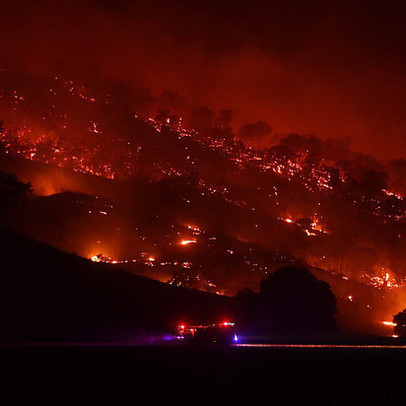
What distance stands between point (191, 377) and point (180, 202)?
50.2 metres

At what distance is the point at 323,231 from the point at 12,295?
190 ft

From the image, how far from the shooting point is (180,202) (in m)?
59.8

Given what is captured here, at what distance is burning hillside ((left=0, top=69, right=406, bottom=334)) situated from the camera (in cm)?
4766

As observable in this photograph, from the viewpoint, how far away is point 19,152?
6309 cm

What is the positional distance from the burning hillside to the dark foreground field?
1083 inches

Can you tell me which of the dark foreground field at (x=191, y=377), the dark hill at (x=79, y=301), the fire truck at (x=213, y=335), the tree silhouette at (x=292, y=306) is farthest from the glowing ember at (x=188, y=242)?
the dark foreground field at (x=191, y=377)

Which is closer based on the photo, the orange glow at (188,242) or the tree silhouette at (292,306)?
the tree silhouette at (292,306)

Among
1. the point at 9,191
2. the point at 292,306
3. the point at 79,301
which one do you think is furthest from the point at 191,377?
the point at 9,191

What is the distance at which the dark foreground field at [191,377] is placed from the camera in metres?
8.37

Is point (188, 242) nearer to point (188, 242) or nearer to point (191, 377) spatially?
point (188, 242)

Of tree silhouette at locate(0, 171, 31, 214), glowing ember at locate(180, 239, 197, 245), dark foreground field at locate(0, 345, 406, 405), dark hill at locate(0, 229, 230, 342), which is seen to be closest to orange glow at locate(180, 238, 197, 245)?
glowing ember at locate(180, 239, 197, 245)

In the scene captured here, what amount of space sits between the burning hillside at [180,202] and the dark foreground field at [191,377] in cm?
2750

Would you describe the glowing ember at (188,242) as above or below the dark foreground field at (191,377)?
above

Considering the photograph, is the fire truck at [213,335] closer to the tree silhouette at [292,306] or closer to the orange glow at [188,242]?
the tree silhouette at [292,306]
